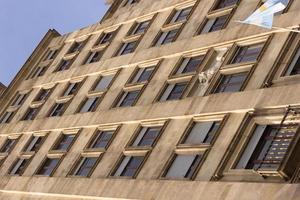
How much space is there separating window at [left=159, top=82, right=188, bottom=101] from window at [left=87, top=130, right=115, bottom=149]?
3.96 metres

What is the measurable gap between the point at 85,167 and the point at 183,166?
351 inches

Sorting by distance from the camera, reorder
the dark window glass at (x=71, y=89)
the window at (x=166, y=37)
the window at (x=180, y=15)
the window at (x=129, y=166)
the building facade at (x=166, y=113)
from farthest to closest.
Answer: the dark window glass at (x=71, y=89) → the window at (x=180, y=15) → the window at (x=166, y=37) → the window at (x=129, y=166) → the building facade at (x=166, y=113)

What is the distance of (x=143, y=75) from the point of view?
106ft

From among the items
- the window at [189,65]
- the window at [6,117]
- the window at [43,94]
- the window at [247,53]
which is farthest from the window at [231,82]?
the window at [6,117]

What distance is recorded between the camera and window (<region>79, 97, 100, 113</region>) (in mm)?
34634

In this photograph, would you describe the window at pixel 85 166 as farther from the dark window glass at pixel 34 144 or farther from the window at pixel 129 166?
the dark window glass at pixel 34 144

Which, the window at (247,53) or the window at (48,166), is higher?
the window at (247,53)

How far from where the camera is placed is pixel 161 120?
2664 cm

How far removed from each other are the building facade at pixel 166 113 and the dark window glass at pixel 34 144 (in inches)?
5.3

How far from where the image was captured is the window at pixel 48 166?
33153mm

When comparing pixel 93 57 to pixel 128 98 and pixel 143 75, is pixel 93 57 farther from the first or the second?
pixel 128 98

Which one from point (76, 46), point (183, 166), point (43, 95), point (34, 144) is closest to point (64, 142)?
point (34, 144)

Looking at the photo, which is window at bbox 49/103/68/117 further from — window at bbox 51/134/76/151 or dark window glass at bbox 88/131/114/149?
dark window glass at bbox 88/131/114/149

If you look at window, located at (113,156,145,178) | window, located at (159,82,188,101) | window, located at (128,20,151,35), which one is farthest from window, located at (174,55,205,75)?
window, located at (128,20,151,35)
